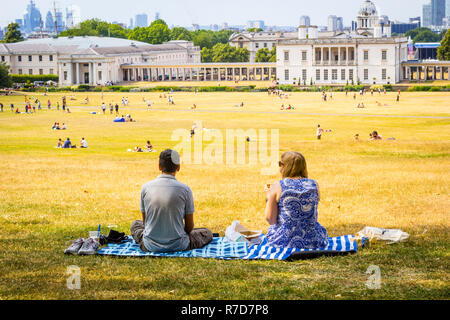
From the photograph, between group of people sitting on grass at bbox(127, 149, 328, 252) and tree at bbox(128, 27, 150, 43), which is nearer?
group of people sitting on grass at bbox(127, 149, 328, 252)

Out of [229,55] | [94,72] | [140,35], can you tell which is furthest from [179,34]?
[94,72]

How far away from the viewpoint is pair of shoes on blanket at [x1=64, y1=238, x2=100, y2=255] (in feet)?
32.1

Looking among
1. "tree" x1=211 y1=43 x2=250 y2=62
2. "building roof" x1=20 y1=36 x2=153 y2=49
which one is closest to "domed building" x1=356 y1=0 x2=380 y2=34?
"tree" x1=211 y1=43 x2=250 y2=62

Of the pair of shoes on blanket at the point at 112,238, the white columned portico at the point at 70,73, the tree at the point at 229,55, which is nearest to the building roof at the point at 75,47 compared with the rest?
the white columned portico at the point at 70,73

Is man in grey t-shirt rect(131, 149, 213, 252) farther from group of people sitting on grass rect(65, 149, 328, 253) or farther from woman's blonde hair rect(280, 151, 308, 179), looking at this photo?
woman's blonde hair rect(280, 151, 308, 179)

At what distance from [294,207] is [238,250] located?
1.10 meters

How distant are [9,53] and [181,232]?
425ft

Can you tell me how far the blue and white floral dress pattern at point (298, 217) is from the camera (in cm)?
952

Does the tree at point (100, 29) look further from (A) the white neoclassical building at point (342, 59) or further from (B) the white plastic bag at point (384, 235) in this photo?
(B) the white plastic bag at point (384, 235)

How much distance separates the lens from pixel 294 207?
957 cm

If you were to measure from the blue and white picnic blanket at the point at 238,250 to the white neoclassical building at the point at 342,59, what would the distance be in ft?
321

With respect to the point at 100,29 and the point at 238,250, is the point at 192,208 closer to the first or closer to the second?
the point at 238,250
